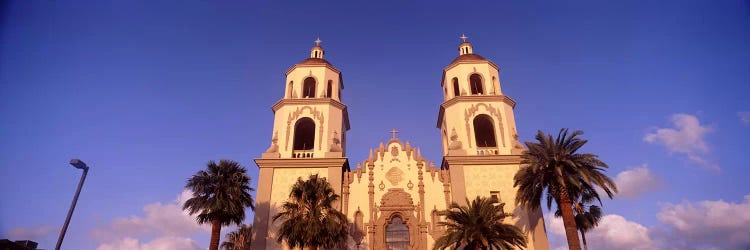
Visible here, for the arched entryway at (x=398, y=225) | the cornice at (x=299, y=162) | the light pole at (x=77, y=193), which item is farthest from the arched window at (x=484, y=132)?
the light pole at (x=77, y=193)

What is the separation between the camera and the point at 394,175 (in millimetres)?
34531

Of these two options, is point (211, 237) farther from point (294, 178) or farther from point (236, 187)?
point (294, 178)

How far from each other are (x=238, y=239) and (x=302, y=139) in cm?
1263

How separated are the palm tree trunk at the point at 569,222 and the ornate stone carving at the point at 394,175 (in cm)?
1142

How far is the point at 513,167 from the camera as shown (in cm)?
3381

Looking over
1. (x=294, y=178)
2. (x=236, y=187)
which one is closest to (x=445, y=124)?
(x=294, y=178)

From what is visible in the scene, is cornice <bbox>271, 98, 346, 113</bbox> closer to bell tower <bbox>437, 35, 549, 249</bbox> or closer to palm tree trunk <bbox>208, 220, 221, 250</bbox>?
bell tower <bbox>437, 35, 549, 249</bbox>

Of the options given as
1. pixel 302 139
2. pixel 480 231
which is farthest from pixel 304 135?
pixel 480 231

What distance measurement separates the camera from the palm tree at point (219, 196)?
28.9 metres

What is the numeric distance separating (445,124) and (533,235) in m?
11.9

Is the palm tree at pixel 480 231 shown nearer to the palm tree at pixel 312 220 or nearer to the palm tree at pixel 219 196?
the palm tree at pixel 312 220

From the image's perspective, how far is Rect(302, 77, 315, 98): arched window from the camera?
133 feet

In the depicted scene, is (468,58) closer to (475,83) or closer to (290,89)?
(475,83)

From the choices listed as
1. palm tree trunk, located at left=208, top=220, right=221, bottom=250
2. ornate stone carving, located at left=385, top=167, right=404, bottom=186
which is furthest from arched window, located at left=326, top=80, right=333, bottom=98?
palm tree trunk, located at left=208, top=220, right=221, bottom=250
